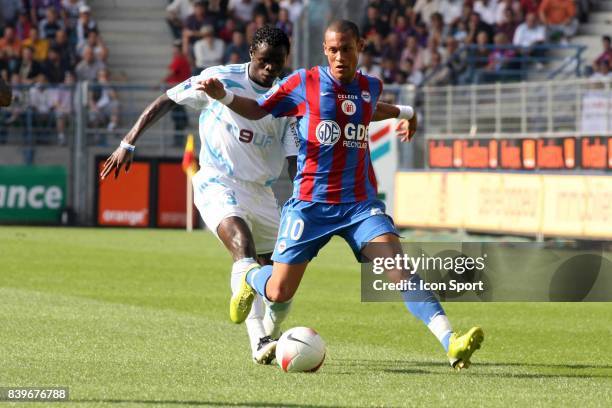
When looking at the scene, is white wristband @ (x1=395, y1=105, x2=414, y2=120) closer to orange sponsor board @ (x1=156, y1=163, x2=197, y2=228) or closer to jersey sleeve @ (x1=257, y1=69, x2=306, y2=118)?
jersey sleeve @ (x1=257, y1=69, x2=306, y2=118)

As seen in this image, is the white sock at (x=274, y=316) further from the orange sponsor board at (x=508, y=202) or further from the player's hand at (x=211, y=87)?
the orange sponsor board at (x=508, y=202)

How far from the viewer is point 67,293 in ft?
45.1

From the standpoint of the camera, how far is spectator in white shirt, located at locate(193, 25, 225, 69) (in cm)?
2848

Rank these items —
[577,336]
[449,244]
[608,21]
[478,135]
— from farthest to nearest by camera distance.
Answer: [608,21], [478,135], [449,244], [577,336]

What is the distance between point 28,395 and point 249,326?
7.14ft

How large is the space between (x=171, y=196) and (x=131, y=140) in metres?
18.2

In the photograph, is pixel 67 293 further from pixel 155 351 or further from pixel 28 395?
pixel 28 395

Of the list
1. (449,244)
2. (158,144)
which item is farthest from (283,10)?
(449,244)

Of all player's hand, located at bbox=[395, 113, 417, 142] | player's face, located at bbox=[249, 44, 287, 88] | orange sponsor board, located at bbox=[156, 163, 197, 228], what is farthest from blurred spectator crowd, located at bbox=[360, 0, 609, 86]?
player's face, located at bbox=[249, 44, 287, 88]

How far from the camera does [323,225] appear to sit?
815 cm

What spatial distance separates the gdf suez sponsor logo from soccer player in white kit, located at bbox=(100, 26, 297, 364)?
970 millimetres

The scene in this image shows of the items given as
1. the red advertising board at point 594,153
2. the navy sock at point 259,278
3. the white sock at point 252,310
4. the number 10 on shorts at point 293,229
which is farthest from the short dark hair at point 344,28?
the red advertising board at point 594,153

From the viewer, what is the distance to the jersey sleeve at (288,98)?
323 inches

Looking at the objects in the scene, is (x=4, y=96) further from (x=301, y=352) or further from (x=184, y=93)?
(x=301, y=352)
